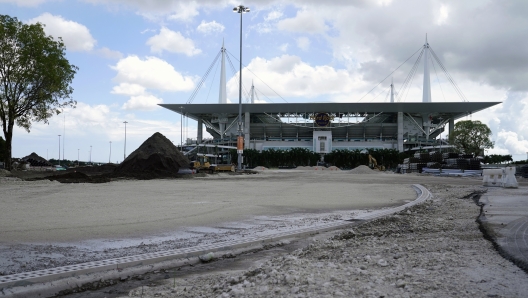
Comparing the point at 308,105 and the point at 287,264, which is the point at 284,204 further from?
the point at 308,105

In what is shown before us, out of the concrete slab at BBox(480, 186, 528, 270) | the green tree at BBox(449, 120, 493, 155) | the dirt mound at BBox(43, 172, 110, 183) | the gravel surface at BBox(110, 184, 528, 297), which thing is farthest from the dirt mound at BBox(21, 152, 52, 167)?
the gravel surface at BBox(110, 184, 528, 297)

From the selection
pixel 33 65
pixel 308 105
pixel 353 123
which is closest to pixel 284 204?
pixel 33 65

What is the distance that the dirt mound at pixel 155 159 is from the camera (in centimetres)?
3844

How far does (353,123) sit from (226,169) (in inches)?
2751

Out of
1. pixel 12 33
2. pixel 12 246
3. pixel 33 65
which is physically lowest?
pixel 12 246

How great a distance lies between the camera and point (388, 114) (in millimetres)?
114062

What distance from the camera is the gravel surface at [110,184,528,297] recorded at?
12.9ft

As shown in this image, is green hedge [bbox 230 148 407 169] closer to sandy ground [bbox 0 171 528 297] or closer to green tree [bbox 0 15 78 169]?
green tree [bbox 0 15 78 169]

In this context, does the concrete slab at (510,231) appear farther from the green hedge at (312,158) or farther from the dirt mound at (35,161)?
the green hedge at (312,158)

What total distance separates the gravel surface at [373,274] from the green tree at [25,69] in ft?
106

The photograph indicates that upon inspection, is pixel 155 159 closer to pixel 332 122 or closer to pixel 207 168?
pixel 207 168

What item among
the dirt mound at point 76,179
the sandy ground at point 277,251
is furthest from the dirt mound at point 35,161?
the sandy ground at point 277,251

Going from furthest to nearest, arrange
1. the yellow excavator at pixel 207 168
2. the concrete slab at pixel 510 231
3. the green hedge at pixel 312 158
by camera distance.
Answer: the green hedge at pixel 312 158 < the yellow excavator at pixel 207 168 < the concrete slab at pixel 510 231

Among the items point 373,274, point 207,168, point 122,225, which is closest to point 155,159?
point 207,168
